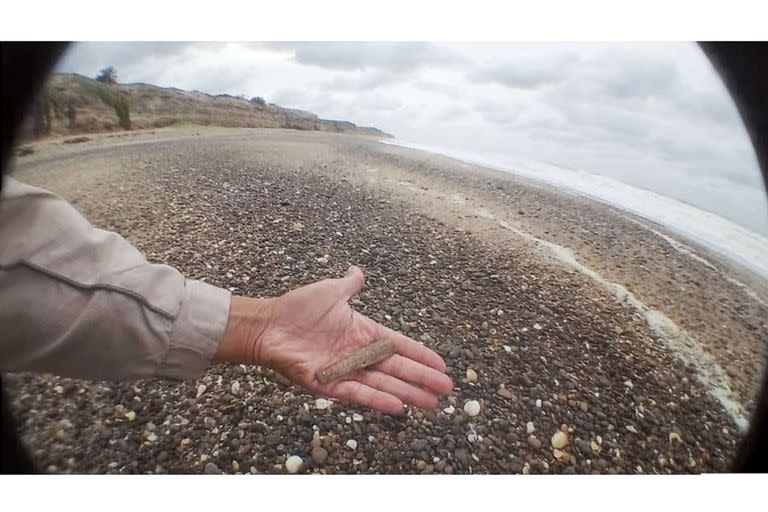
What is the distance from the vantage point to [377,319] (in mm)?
1401

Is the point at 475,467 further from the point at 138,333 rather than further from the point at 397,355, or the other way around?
the point at 138,333

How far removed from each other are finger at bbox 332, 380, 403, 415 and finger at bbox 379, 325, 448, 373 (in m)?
0.14

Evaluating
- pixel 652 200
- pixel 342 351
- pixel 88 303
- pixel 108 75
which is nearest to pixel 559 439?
pixel 342 351

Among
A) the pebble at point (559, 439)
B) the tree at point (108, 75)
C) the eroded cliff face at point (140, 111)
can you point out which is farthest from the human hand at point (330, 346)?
the tree at point (108, 75)

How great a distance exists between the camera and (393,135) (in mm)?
1537

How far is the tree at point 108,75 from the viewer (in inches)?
52.9

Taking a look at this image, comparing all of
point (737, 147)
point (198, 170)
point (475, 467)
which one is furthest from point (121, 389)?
point (737, 147)

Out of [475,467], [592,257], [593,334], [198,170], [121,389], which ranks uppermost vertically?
[198,170]

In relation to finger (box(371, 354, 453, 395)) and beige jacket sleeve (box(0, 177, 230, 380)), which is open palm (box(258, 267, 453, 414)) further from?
beige jacket sleeve (box(0, 177, 230, 380))

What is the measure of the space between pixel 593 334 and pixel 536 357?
7.7 inches

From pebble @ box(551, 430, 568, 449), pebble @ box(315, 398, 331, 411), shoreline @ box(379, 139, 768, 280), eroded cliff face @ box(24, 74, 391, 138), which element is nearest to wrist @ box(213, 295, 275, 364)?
pebble @ box(315, 398, 331, 411)

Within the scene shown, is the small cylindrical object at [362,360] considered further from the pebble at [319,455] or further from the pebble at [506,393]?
the pebble at [506,393]

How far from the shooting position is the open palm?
1.36 meters

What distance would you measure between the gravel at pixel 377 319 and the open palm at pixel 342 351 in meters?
0.04
